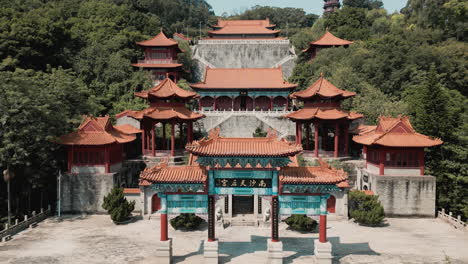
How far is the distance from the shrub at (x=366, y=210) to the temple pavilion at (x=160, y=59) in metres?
29.9

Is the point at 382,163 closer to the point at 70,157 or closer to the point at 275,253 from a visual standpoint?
the point at 275,253

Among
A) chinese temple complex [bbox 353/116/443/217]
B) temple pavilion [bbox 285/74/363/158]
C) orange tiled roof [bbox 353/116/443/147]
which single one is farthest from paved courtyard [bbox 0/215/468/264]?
temple pavilion [bbox 285/74/363/158]

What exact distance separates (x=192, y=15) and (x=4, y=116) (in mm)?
77369

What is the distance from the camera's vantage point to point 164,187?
1752 centimetres

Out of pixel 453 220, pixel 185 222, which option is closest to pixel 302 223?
pixel 185 222

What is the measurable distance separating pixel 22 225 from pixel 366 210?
19.9 metres

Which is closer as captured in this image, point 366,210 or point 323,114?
point 366,210

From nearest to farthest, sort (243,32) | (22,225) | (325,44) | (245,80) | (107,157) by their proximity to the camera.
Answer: (22,225), (107,157), (245,80), (325,44), (243,32)

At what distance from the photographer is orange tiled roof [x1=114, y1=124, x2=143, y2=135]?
105 ft

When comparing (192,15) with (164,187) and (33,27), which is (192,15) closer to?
(33,27)

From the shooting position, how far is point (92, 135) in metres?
27.0

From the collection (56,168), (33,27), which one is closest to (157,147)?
(56,168)

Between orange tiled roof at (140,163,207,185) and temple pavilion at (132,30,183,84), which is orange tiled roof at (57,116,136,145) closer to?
orange tiled roof at (140,163,207,185)

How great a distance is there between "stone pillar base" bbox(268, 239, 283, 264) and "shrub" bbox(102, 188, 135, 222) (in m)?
10.1
